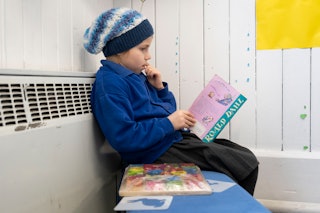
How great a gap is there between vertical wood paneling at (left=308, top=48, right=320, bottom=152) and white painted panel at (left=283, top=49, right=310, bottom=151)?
0.01 meters

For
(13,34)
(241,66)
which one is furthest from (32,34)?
(241,66)

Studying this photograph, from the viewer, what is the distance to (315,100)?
1.07m

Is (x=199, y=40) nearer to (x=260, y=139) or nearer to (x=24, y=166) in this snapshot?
(x=260, y=139)

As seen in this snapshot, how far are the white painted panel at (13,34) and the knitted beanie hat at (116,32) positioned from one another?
8.6 inches

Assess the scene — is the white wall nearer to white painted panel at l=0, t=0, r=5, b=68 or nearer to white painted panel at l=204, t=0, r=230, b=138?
white painted panel at l=204, t=0, r=230, b=138

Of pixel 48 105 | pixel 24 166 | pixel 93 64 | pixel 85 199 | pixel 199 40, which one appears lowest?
pixel 85 199

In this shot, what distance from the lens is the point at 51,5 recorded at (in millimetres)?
763

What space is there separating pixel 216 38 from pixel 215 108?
14.3 inches

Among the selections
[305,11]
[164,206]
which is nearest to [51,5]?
[164,206]

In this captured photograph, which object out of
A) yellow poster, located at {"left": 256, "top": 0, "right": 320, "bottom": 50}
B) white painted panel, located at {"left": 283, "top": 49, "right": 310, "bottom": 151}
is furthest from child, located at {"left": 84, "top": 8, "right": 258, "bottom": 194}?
yellow poster, located at {"left": 256, "top": 0, "right": 320, "bottom": 50}

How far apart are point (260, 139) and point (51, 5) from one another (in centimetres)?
83

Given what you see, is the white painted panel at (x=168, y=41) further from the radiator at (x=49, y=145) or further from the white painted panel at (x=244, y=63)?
the radiator at (x=49, y=145)

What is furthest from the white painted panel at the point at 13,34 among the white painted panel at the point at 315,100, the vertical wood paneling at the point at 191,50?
the white painted panel at the point at 315,100

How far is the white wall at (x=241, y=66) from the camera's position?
1079 mm
